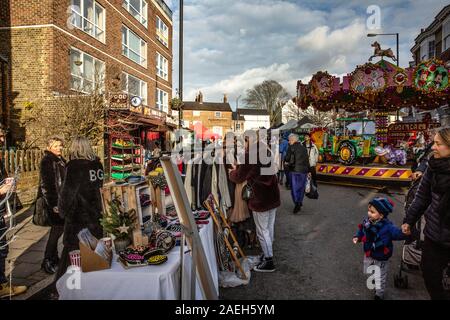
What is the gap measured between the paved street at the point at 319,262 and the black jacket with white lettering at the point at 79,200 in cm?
190

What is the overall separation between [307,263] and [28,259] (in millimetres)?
4376

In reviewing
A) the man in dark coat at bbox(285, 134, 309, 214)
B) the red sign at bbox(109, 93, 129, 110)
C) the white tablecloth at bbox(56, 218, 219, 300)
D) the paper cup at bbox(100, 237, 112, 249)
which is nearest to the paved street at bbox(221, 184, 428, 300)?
the man in dark coat at bbox(285, 134, 309, 214)

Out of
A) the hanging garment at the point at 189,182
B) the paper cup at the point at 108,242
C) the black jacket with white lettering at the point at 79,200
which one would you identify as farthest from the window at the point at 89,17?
the paper cup at the point at 108,242

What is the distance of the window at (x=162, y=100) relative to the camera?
26025mm

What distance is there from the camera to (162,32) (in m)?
27.5

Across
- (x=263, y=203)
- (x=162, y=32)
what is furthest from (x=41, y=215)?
(x=162, y=32)

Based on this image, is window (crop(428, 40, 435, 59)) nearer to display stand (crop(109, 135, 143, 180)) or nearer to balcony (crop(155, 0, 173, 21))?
balcony (crop(155, 0, 173, 21))

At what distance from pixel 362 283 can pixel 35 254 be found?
5.04m

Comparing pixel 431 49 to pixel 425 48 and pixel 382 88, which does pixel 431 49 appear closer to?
pixel 425 48

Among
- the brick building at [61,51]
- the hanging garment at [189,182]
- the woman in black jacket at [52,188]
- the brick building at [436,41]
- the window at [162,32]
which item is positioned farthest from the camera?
the window at [162,32]

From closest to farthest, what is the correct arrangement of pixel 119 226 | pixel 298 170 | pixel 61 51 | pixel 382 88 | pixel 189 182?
1. pixel 119 226
2. pixel 189 182
3. pixel 298 170
4. pixel 382 88
5. pixel 61 51

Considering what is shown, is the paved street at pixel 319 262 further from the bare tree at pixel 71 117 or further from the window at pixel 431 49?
the window at pixel 431 49

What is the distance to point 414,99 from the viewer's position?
579 inches

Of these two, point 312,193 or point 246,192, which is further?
point 312,193
